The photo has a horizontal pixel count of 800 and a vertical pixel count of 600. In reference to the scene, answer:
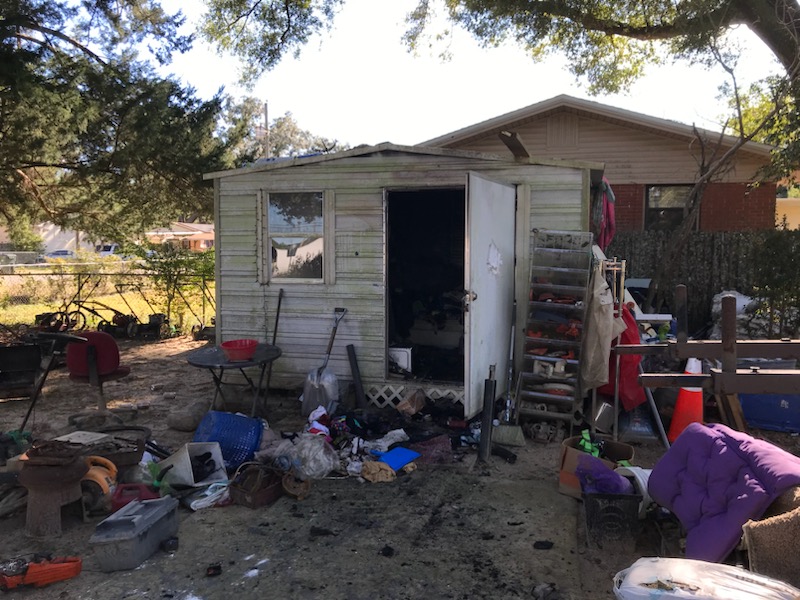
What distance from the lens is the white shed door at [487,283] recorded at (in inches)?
227

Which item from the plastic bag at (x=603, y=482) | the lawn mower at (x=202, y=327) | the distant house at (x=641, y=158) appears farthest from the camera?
the distant house at (x=641, y=158)

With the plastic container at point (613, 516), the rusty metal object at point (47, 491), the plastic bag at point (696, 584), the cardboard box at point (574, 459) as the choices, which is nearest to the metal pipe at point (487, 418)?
the cardboard box at point (574, 459)

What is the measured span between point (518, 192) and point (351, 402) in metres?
3.02

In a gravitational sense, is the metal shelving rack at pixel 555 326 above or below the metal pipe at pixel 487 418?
above

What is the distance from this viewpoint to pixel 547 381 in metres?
6.33

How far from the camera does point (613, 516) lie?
3.74 metres

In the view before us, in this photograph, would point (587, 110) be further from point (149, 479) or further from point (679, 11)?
point (149, 479)

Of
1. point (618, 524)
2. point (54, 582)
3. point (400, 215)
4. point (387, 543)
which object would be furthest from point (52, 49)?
point (618, 524)

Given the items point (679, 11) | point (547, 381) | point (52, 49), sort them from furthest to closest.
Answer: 1. point (679, 11)
2. point (52, 49)
3. point (547, 381)

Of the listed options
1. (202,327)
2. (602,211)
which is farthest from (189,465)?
(202,327)

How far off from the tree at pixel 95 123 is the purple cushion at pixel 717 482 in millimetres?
8757

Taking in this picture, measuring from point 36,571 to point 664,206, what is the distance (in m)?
13.3

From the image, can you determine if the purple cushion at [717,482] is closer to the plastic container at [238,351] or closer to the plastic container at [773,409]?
the plastic container at [773,409]

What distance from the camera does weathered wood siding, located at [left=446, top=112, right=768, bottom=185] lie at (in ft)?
42.3
